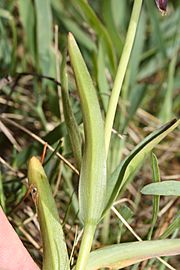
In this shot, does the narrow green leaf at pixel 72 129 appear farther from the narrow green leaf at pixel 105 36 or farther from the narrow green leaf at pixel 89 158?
the narrow green leaf at pixel 105 36

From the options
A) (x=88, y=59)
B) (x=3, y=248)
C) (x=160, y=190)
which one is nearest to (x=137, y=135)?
(x=88, y=59)

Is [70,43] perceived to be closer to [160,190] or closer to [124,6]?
[160,190]

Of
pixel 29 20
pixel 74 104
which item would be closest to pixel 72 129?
pixel 74 104

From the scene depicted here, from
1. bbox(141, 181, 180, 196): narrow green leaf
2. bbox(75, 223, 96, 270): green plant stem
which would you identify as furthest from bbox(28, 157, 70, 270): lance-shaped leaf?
bbox(141, 181, 180, 196): narrow green leaf

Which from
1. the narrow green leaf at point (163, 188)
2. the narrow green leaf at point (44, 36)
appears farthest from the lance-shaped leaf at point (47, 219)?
the narrow green leaf at point (44, 36)

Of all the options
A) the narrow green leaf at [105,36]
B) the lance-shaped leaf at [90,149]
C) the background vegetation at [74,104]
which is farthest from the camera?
the narrow green leaf at [105,36]

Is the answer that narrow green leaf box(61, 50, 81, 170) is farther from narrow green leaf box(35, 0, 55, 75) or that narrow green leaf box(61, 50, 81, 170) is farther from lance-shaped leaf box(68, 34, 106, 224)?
narrow green leaf box(35, 0, 55, 75)

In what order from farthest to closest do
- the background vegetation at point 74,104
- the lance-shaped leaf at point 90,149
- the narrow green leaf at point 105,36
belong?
the narrow green leaf at point 105,36 < the background vegetation at point 74,104 < the lance-shaped leaf at point 90,149
